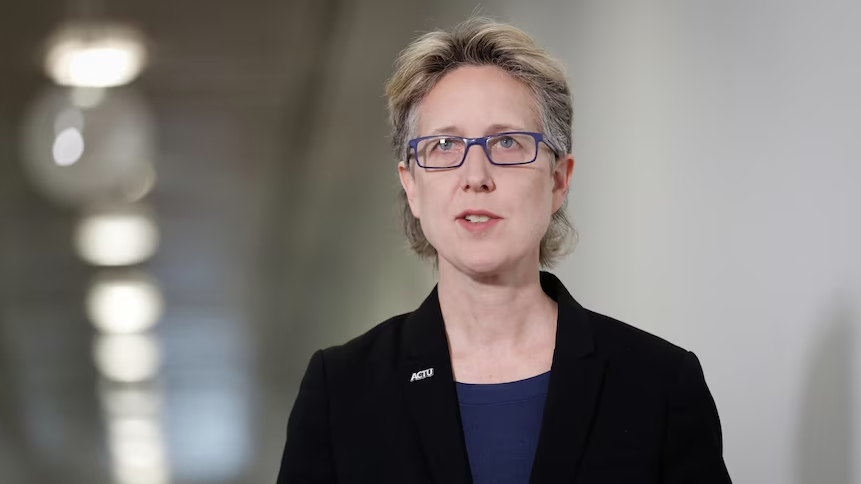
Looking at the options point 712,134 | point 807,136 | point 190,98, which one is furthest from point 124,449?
point 807,136

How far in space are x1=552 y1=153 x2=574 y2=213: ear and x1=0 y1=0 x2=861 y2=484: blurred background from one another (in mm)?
738

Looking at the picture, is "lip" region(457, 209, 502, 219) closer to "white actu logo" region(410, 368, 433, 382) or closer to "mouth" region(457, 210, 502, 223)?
"mouth" region(457, 210, 502, 223)

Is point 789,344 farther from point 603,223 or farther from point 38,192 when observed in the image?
point 38,192

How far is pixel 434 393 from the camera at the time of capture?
5.79ft

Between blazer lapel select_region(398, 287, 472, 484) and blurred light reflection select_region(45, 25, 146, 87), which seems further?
blurred light reflection select_region(45, 25, 146, 87)

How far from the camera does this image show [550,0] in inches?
147

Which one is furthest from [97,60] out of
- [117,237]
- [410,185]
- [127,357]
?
[410,185]

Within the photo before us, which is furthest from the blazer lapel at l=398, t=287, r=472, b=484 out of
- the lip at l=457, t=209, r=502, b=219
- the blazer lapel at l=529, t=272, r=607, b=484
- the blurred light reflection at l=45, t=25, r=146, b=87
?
the blurred light reflection at l=45, t=25, r=146, b=87

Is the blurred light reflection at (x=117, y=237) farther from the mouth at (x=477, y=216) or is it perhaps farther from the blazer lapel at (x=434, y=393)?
the mouth at (x=477, y=216)

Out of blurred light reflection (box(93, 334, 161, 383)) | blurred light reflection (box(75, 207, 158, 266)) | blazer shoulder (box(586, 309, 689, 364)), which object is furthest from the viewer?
blurred light reflection (box(75, 207, 158, 266))

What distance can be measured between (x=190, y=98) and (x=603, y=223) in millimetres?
4760

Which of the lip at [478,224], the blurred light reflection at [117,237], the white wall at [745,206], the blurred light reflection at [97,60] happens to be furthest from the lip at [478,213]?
the blurred light reflection at [117,237]

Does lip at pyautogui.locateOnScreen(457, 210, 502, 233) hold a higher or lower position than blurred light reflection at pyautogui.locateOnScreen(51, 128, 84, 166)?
lower

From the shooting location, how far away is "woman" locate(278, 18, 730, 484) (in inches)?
67.3
